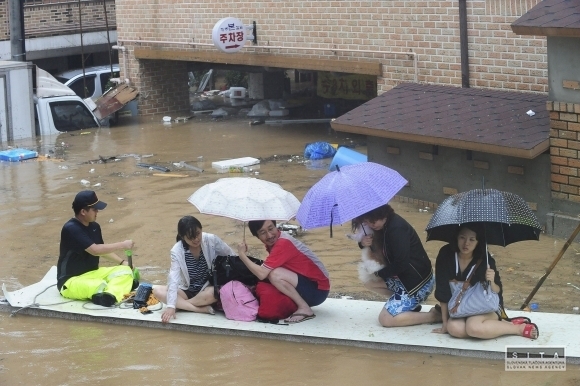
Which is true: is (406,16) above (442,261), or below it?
above

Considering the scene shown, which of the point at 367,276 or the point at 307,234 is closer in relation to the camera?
the point at 367,276

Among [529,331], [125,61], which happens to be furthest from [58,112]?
[529,331]

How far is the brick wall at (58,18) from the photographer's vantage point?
25234 mm

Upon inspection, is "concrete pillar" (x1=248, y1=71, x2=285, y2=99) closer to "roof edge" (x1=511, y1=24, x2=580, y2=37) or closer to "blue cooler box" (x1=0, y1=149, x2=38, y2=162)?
"blue cooler box" (x1=0, y1=149, x2=38, y2=162)

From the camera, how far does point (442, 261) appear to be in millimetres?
6781

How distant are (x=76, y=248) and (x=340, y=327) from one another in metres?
2.48

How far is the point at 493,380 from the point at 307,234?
16.9 feet

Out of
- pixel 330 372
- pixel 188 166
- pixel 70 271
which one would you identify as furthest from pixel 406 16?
pixel 330 372

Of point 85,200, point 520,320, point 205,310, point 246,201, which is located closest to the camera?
point 520,320

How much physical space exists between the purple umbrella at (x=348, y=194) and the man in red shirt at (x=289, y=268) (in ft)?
1.15

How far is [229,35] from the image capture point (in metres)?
18.2

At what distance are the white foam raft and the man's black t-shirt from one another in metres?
0.28

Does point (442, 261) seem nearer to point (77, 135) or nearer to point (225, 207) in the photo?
point (225, 207)

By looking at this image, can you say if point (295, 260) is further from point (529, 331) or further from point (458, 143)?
point (458, 143)
